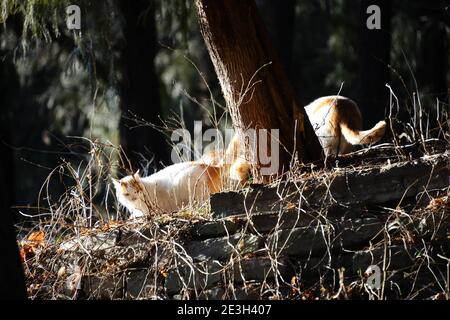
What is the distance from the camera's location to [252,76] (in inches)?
275

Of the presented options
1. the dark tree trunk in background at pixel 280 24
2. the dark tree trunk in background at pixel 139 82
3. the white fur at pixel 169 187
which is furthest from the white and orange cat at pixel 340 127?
the dark tree trunk in background at pixel 139 82

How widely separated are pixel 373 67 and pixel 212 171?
4441 millimetres

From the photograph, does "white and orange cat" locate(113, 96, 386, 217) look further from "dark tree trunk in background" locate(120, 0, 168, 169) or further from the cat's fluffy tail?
"dark tree trunk in background" locate(120, 0, 168, 169)

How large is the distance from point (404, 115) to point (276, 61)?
22.3 feet

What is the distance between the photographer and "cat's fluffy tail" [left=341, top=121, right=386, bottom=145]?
7.95m

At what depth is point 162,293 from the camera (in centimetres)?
646

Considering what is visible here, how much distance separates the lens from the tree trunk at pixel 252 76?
7035 millimetres

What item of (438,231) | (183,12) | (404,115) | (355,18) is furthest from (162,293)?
(355,18)

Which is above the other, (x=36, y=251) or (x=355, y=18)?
(x=355, y=18)

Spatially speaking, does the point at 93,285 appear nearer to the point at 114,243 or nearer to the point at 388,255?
the point at 114,243

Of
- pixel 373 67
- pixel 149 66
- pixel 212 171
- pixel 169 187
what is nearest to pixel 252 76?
pixel 212 171

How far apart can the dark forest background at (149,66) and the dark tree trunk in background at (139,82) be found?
0.05ft

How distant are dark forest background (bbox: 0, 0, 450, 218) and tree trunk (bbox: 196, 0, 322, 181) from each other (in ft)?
0.96
